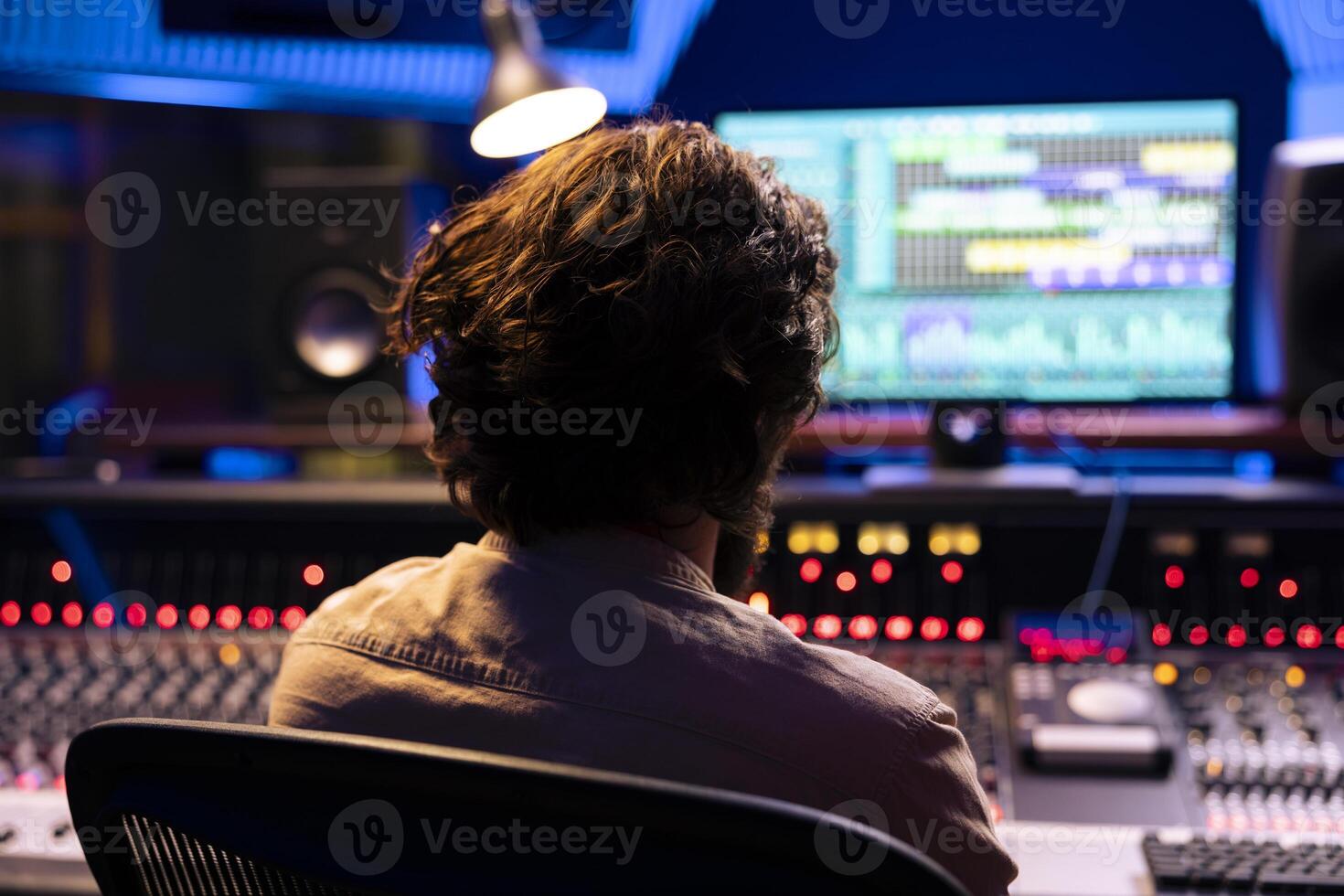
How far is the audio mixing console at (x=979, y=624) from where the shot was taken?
115 centimetres

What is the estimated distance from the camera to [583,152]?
33.2 inches
